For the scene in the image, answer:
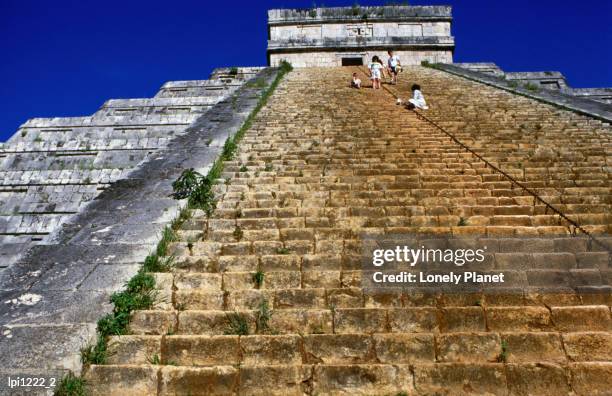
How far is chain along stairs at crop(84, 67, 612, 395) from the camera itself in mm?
2873

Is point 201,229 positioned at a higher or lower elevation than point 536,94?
lower

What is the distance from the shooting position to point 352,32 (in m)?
18.7

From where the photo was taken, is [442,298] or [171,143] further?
[171,143]

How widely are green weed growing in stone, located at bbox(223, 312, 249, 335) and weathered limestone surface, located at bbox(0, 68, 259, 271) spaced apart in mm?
3567

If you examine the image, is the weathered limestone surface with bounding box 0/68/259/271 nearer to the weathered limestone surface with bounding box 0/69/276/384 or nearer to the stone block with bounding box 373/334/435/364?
the weathered limestone surface with bounding box 0/69/276/384

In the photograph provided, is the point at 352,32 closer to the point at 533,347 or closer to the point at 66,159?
the point at 66,159

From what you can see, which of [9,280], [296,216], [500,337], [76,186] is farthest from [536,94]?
[9,280]

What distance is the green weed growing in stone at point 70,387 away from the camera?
9.23 ft

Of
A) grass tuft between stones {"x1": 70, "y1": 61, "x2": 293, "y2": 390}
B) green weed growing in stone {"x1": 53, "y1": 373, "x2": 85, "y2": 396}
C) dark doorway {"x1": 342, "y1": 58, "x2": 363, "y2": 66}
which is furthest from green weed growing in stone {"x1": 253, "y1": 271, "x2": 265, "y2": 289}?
dark doorway {"x1": 342, "y1": 58, "x2": 363, "y2": 66}

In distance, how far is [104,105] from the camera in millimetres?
10734

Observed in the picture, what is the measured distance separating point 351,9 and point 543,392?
61.3 feet

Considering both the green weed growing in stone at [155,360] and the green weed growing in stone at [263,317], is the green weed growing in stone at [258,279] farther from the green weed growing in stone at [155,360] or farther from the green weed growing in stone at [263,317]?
the green weed growing in stone at [155,360]

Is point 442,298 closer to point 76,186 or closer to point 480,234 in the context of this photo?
point 480,234

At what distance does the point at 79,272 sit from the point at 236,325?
5.49 feet
